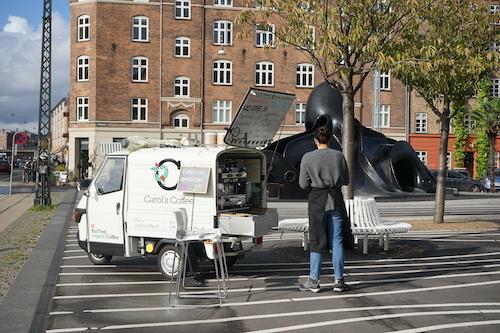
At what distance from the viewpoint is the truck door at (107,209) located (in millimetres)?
10094

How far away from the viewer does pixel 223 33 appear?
52.9 meters

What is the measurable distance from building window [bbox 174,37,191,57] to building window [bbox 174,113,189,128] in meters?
4.62

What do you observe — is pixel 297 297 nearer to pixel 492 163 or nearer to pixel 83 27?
pixel 492 163

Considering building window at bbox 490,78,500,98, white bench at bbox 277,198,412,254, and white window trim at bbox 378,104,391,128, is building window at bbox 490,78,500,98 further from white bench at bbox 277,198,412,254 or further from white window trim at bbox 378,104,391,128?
white bench at bbox 277,198,412,254

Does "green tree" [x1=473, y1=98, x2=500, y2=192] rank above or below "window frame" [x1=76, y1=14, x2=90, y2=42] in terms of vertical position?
below

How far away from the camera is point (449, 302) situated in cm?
802

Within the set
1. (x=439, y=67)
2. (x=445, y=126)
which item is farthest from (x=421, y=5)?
(x=445, y=126)

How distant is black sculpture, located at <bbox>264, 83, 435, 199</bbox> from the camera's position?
2959cm

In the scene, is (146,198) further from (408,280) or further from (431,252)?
(431,252)

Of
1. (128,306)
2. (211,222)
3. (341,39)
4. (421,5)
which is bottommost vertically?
(128,306)

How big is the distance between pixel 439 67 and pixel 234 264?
18.8 ft

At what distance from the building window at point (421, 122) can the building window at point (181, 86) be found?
19.7 metres

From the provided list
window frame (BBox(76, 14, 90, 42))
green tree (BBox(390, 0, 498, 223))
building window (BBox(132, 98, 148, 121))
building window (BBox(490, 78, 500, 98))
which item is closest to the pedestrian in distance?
green tree (BBox(390, 0, 498, 223))

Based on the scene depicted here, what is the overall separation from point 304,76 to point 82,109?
58.1ft
